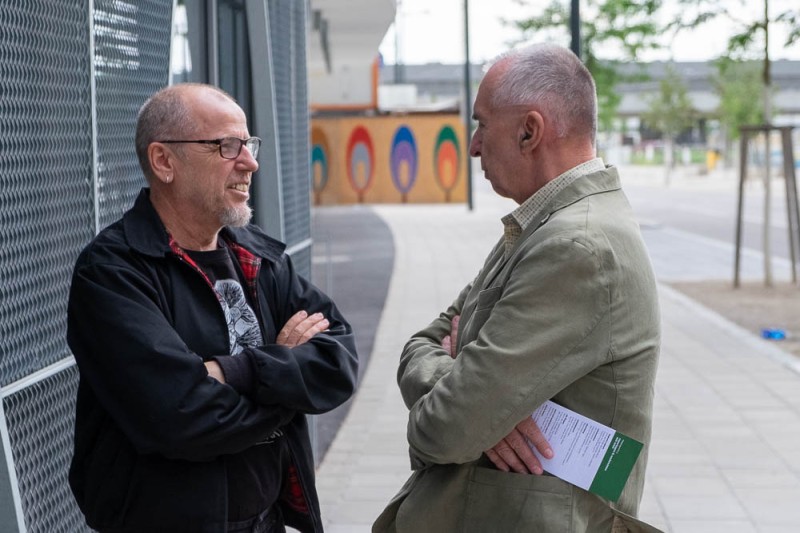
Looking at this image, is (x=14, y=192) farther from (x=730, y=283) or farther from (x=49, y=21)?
(x=730, y=283)

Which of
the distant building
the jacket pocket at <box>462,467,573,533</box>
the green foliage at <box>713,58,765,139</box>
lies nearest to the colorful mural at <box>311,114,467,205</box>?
the green foliage at <box>713,58,765,139</box>

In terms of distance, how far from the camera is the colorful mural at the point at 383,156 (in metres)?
30.4

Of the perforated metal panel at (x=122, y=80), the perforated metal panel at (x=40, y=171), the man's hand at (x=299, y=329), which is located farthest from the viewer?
the perforated metal panel at (x=122, y=80)

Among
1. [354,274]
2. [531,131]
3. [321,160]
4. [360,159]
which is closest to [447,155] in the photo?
[360,159]

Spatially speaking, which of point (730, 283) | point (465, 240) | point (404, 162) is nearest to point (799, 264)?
point (730, 283)

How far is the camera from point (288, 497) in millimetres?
2928

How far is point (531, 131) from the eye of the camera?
2.48m

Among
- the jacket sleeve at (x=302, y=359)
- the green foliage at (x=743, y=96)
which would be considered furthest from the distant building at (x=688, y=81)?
the jacket sleeve at (x=302, y=359)

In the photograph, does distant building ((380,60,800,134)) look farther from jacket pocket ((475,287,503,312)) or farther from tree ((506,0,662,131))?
jacket pocket ((475,287,503,312))

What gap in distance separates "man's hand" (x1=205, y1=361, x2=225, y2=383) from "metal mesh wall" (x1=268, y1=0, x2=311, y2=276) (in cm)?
306

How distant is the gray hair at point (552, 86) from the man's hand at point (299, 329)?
0.76 metres

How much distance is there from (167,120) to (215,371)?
61 centimetres

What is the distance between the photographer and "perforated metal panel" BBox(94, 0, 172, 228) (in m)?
3.61

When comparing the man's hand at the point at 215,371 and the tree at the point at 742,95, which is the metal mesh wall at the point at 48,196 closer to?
the man's hand at the point at 215,371
